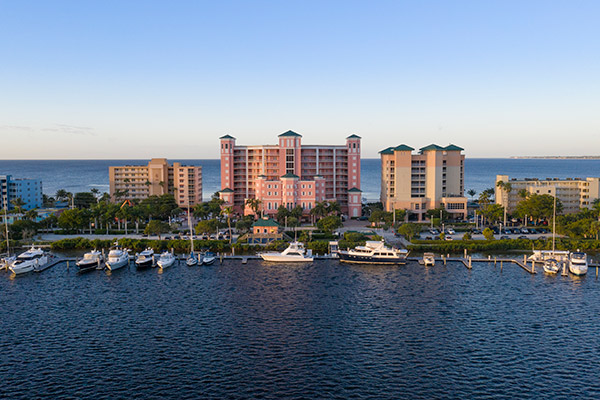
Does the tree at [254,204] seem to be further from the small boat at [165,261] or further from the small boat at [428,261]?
the small boat at [428,261]

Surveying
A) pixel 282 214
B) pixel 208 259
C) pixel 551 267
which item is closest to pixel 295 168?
pixel 282 214

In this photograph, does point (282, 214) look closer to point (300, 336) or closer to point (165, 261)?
point (165, 261)

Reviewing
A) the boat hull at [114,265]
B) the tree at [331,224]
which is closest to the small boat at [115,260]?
the boat hull at [114,265]

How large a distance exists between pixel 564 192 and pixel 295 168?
64770 mm

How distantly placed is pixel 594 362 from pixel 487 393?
11533 mm

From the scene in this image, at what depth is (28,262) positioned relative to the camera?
73375mm

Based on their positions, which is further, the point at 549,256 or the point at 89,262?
the point at 549,256

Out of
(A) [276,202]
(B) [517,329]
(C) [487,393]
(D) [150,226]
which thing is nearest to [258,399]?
(C) [487,393]

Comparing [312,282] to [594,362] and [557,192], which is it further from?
[557,192]

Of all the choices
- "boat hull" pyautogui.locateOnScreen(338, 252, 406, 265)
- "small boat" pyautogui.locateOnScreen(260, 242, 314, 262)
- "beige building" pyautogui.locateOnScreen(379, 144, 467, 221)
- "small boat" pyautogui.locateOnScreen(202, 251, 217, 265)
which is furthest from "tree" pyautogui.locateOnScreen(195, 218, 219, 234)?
"beige building" pyautogui.locateOnScreen(379, 144, 467, 221)

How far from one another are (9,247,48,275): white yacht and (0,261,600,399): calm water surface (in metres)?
1.76

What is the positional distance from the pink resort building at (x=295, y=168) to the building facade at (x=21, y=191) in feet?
188

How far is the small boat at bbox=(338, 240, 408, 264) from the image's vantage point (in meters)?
78.4

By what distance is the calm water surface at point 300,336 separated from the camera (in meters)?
37.9
